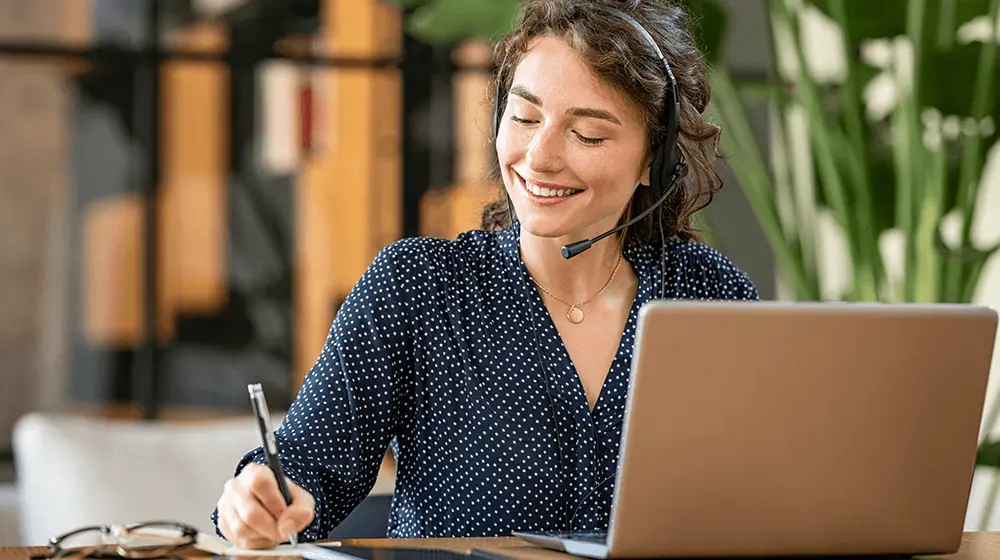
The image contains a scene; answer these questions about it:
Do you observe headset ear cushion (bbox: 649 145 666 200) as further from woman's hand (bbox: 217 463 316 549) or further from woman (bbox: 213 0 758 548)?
woman's hand (bbox: 217 463 316 549)

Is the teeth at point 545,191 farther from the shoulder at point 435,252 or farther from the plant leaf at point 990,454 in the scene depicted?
the plant leaf at point 990,454

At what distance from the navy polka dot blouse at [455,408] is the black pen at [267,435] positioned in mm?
232

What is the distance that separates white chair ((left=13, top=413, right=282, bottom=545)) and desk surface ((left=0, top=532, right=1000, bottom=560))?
0.89 meters

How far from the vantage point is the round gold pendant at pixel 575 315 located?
1.57m

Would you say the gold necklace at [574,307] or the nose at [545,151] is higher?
the nose at [545,151]

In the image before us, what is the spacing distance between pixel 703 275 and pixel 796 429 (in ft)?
2.14

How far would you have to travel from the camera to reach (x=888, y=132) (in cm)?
266

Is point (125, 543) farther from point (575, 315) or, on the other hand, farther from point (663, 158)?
point (663, 158)

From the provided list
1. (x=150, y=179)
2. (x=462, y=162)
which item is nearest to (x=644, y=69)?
(x=150, y=179)

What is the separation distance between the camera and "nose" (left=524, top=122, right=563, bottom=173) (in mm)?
1462

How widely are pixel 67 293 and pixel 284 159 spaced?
0.75m

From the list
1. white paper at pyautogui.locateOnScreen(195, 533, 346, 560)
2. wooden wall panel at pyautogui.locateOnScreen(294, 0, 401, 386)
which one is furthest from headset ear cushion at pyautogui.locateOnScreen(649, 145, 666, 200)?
wooden wall panel at pyautogui.locateOnScreen(294, 0, 401, 386)

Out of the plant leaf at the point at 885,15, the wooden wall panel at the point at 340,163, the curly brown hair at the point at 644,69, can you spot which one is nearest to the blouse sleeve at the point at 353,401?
the curly brown hair at the point at 644,69

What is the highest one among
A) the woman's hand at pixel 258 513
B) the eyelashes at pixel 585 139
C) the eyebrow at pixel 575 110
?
the eyebrow at pixel 575 110
